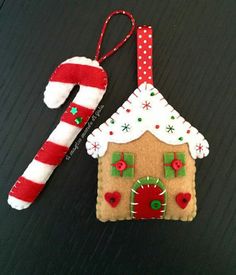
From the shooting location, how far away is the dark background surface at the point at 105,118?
2.32ft

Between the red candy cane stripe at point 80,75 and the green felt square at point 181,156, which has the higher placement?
the red candy cane stripe at point 80,75

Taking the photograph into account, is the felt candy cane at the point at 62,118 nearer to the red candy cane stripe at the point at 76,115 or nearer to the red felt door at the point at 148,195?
the red candy cane stripe at the point at 76,115

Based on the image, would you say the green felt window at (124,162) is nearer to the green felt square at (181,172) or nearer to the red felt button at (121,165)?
the red felt button at (121,165)

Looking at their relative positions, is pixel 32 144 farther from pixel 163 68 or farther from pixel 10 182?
pixel 163 68

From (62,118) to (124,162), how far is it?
19 centimetres

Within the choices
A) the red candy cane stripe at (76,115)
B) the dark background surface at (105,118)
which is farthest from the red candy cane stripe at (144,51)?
the red candy cane stripe at (76,115)

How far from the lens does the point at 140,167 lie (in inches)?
26.0

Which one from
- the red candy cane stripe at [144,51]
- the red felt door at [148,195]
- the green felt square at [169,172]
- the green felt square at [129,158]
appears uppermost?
the red candy cane stripe at [144,51]

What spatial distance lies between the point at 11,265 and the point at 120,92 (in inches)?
20.1

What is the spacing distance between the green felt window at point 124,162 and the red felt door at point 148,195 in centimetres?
3

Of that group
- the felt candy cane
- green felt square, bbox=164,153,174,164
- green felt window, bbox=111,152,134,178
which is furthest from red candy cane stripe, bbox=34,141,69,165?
green felt square, bbox=164,153,174,164

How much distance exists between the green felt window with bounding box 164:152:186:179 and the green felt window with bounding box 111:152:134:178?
0.26 ft

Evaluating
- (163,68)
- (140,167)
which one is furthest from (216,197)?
(163,68)

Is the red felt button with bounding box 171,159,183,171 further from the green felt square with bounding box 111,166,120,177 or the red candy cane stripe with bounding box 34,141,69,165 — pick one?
the red candy cane stripe with bounding box 34,141,69,165
